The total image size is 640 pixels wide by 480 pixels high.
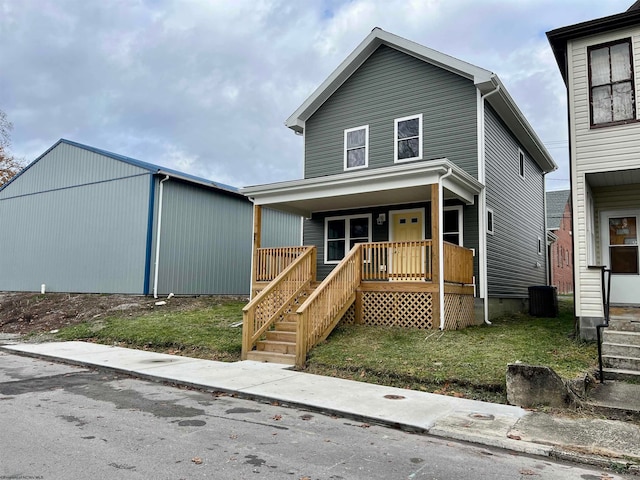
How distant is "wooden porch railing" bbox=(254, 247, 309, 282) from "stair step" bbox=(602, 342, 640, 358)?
285 inches

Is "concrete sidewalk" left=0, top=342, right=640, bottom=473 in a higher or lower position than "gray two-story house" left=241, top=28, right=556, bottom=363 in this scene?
lower

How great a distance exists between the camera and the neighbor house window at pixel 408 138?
Answer: 13492mm

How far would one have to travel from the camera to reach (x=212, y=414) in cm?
589

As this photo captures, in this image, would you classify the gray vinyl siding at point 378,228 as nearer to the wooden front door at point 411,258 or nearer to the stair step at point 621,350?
the wooden front door at point 411,258

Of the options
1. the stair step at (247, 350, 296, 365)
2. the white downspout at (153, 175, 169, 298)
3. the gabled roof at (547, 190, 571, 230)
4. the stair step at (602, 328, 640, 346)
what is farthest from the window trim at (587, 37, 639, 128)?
the gabled roof at (547, 190, 571, 230)

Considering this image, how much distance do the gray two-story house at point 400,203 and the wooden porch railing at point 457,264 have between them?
0.17 feet

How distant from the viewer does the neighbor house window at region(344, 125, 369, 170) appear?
14.4m

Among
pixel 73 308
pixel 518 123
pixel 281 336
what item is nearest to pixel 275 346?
pixel 281 336

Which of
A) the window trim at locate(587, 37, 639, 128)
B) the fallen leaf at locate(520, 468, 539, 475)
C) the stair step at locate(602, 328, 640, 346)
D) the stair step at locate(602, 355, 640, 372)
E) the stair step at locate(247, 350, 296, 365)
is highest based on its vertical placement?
the window trim at locate(587, 37, 639, 128)

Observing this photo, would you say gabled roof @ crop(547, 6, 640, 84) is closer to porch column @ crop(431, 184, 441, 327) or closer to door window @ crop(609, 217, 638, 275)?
porch column @ crop(431, 184, 441, 327)

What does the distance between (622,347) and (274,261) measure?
8.12 metres

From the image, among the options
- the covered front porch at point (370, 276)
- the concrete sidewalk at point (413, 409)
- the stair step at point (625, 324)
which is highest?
the covered front porch at point (370, 276)

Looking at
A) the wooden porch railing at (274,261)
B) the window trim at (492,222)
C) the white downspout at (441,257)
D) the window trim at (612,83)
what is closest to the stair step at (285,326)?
the wooden porch railing at (274,261)

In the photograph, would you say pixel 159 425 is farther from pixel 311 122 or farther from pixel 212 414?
pixel 311 122
